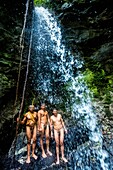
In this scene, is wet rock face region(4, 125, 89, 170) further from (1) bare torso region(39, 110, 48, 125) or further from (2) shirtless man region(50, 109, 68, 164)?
(1) bare torso region(39, 110, 48, 125)

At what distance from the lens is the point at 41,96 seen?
13.4 m

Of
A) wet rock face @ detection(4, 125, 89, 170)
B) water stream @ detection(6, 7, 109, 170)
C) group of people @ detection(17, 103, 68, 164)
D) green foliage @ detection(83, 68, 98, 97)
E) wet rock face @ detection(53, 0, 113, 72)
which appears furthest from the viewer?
wet rock face @ detection(53, 0, 113, 72)

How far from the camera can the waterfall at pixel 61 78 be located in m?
10.6

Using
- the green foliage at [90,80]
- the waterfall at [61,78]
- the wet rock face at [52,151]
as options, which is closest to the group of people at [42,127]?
the wet rock face at [52,151]

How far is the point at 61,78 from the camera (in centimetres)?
1430

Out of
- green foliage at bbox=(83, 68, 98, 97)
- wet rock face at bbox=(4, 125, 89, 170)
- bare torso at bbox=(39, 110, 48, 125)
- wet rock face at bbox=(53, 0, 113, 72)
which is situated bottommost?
wet rock face at bbox=(4, 125, 89, 170)

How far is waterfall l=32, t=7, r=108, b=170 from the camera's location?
10.6 m

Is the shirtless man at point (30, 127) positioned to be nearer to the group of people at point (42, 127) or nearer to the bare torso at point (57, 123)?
the group of people at point (42, 127)

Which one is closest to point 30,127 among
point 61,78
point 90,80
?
point 90,80

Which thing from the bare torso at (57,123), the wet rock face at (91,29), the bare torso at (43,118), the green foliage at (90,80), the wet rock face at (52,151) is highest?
the wet rock face at (91,29)

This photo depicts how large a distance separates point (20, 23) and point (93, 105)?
6.68 meters

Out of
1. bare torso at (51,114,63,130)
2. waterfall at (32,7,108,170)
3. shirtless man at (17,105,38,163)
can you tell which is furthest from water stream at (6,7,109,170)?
bare torso at (51,114,63,130)

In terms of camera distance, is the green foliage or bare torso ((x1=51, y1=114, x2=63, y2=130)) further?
the green foliage

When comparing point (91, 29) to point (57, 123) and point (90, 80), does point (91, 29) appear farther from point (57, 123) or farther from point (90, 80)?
point (57, 123)
